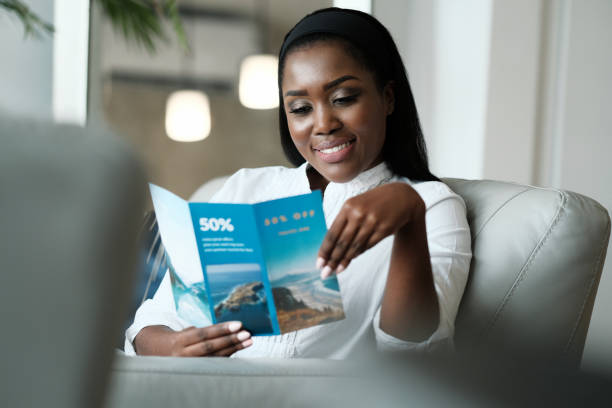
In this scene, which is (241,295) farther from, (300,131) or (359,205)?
(300,131)

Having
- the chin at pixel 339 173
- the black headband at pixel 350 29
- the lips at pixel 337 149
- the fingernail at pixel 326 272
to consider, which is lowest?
the fingernail at pixel 326 272

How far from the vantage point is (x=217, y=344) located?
40.7 inches

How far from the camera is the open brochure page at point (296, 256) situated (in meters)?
0.99

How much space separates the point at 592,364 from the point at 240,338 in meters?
0.58

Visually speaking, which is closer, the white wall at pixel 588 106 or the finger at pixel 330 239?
the finger at pixel 330 239

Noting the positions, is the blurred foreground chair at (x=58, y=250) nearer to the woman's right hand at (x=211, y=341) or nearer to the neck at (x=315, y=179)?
the woman's right hand at (x=211, y=341)

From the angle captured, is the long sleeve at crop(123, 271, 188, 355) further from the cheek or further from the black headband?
the black headband

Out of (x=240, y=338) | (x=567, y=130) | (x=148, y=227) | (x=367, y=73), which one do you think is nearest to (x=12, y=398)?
(x=240, y=338)

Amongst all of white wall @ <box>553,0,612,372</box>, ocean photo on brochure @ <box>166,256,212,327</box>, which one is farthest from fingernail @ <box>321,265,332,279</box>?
white wall @ <box>553,0,612,372</box>

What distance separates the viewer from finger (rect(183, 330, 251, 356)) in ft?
3.39

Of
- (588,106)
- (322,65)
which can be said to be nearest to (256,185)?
(322,65)

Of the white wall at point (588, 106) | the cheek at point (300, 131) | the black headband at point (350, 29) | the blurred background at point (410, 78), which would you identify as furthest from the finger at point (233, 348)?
the white wall at point (588, 106)

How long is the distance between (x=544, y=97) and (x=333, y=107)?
1.29 meters

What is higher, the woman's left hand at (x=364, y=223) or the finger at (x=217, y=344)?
the woman's left hand at (x=364, y=223)
